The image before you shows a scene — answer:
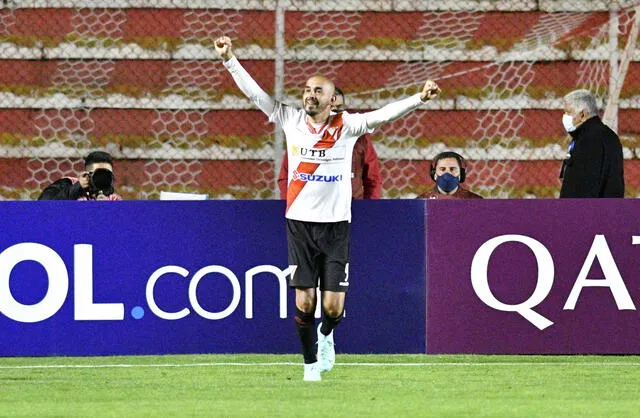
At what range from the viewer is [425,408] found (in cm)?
827

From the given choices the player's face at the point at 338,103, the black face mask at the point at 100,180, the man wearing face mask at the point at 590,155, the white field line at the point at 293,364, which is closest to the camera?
the white field line at the point at 293,364

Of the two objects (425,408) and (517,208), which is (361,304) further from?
(425,408)

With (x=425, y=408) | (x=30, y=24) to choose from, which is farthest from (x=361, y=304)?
(x=30, y=24)

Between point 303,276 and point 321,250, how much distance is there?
190mm

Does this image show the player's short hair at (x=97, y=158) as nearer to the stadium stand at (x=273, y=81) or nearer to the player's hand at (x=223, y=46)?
the stadium stand at (x=273, y=81)

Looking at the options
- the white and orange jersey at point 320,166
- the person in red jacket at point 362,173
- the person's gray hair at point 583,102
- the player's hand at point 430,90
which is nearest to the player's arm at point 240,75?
the white and orange jersey at point 320,166

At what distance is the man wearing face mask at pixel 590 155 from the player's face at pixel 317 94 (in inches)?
86.8

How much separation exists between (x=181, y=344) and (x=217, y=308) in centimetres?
33

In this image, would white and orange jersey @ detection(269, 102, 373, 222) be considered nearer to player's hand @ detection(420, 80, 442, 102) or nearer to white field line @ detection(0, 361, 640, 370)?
player's hand @ detection(420, 80, 442, 102)

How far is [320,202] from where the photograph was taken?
991cm

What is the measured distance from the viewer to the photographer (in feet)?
37.4

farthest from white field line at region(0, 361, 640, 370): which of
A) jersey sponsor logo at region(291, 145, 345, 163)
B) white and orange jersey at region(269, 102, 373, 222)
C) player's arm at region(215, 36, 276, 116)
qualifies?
player's arm at region(215, 36, 276, 116)

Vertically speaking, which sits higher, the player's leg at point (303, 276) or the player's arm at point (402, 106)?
the player's arm at point (402, 106)

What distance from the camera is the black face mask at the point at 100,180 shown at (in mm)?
11375
